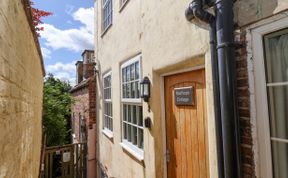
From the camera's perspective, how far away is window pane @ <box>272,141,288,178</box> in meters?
1.74

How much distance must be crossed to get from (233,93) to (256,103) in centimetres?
20

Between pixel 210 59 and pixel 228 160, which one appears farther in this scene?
pixel 210 59

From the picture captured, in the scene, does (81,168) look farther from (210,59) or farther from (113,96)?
(210,59)

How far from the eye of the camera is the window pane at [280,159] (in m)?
1.74

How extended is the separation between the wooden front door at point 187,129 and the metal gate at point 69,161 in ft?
20.5

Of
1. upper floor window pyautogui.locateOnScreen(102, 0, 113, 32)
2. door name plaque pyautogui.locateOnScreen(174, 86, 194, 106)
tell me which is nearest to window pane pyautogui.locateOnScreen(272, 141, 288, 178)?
door name plaque pyautogui.locateOnScreen(174, 86, 194, 106)

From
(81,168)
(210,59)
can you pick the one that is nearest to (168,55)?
(210,59)

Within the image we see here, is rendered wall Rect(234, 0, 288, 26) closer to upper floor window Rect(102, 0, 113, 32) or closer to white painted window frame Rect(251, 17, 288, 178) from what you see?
white painted window frame Rect(251, 17, 288, 178)

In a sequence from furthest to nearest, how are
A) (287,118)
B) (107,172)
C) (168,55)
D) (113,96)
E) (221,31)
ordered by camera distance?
1. (107,172)
2. (113,96)
3. (168,55)
4. (221,31)
5. (287,118)

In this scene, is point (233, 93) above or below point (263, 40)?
below

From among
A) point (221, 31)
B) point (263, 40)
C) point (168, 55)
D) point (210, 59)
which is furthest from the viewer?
point (168, 55)

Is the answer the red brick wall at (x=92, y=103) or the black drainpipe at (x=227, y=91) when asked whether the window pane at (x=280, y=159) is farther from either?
the red brick wall at (x=92, y=103)

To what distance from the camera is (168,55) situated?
3.28m

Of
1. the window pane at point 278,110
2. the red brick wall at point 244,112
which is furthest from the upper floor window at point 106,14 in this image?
the window pane at point 278,110
